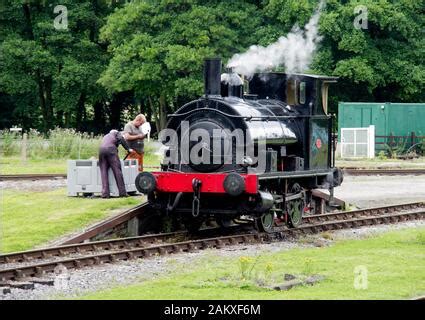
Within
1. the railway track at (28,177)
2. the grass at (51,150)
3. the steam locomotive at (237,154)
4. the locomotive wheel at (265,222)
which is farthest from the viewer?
the grass at (51,150)

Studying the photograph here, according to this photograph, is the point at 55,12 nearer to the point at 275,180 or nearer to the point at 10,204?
the point at 10,204

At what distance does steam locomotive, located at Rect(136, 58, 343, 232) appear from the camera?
17.4 m

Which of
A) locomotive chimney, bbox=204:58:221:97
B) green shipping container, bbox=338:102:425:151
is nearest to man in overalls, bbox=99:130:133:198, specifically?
locomotive chimney, bbox=204:58:221:97

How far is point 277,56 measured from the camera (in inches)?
829

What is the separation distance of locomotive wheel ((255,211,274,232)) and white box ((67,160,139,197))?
12.8ft

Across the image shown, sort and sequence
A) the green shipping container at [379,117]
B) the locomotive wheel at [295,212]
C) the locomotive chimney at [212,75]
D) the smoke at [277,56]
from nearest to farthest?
the locomotive chimney at [212,75], the locomotive wheel at [295,212], the smoke at [277,56], the green shipping container at [379,117]

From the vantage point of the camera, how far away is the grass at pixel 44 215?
56.2ft

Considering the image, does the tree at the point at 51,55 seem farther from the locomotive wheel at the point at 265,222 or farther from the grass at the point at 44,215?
the locomotive wheel at the point at 265,222

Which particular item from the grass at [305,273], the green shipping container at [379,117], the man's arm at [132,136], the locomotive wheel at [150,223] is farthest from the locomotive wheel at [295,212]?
the green shipping container at [379,117]

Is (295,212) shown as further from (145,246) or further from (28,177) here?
(28,177)

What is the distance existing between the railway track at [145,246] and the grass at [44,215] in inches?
44.8

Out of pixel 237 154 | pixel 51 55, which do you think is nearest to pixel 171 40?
pixel 51 55

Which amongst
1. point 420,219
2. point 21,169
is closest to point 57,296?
point 420,219

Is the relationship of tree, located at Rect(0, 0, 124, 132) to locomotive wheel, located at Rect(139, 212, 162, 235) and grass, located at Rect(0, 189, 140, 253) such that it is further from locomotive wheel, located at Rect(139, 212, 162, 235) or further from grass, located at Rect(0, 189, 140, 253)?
locomotive wheel, located at Rect(139, 212, 162, 235)
